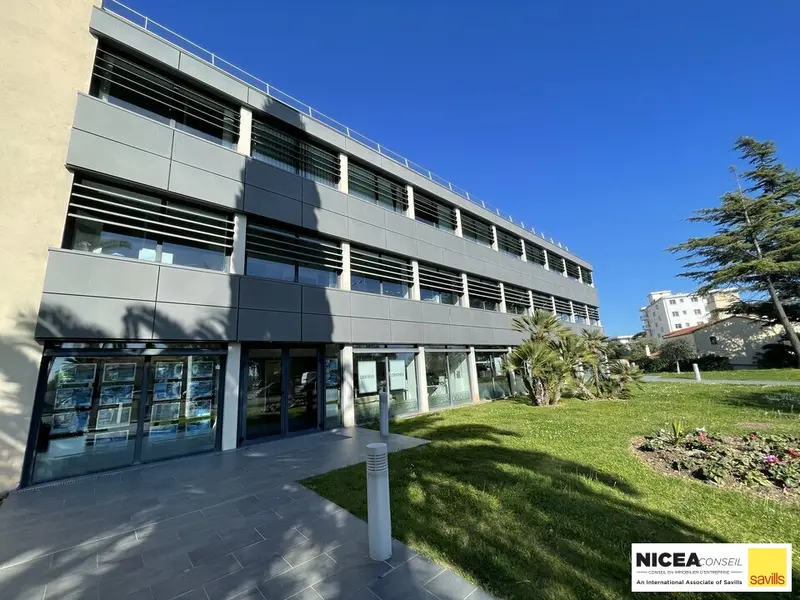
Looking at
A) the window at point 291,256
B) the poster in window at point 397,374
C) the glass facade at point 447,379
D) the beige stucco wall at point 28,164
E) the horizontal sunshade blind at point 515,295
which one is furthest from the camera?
the horizontal sunshade blind at point 515,295

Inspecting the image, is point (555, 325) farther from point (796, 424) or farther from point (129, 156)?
point (129, 156)

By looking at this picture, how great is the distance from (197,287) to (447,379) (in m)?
11.1

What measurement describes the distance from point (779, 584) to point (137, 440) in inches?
414

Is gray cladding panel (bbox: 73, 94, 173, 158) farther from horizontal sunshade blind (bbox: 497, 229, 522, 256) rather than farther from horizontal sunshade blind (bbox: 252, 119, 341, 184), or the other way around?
horizontal sunshade blind (bbox: 497, 229, 522, 256)

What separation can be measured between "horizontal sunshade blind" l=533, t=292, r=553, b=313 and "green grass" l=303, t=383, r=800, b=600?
556 inches

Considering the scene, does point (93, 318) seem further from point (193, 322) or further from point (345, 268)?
point (345, 268)

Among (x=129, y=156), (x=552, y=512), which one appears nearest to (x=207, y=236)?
(x=129, y=156)

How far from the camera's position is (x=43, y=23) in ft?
25.7

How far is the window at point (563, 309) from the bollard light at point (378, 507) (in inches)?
966

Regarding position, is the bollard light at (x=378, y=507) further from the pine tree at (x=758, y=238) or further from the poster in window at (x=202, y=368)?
the pine tree at (x=758, y=238)

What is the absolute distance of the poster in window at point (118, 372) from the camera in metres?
7.61

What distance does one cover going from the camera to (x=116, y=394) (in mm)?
7672

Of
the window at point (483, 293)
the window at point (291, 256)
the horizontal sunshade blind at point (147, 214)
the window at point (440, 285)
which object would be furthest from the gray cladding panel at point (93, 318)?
the window at point (483, 293)

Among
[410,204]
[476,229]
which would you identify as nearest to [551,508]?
[410,204]
